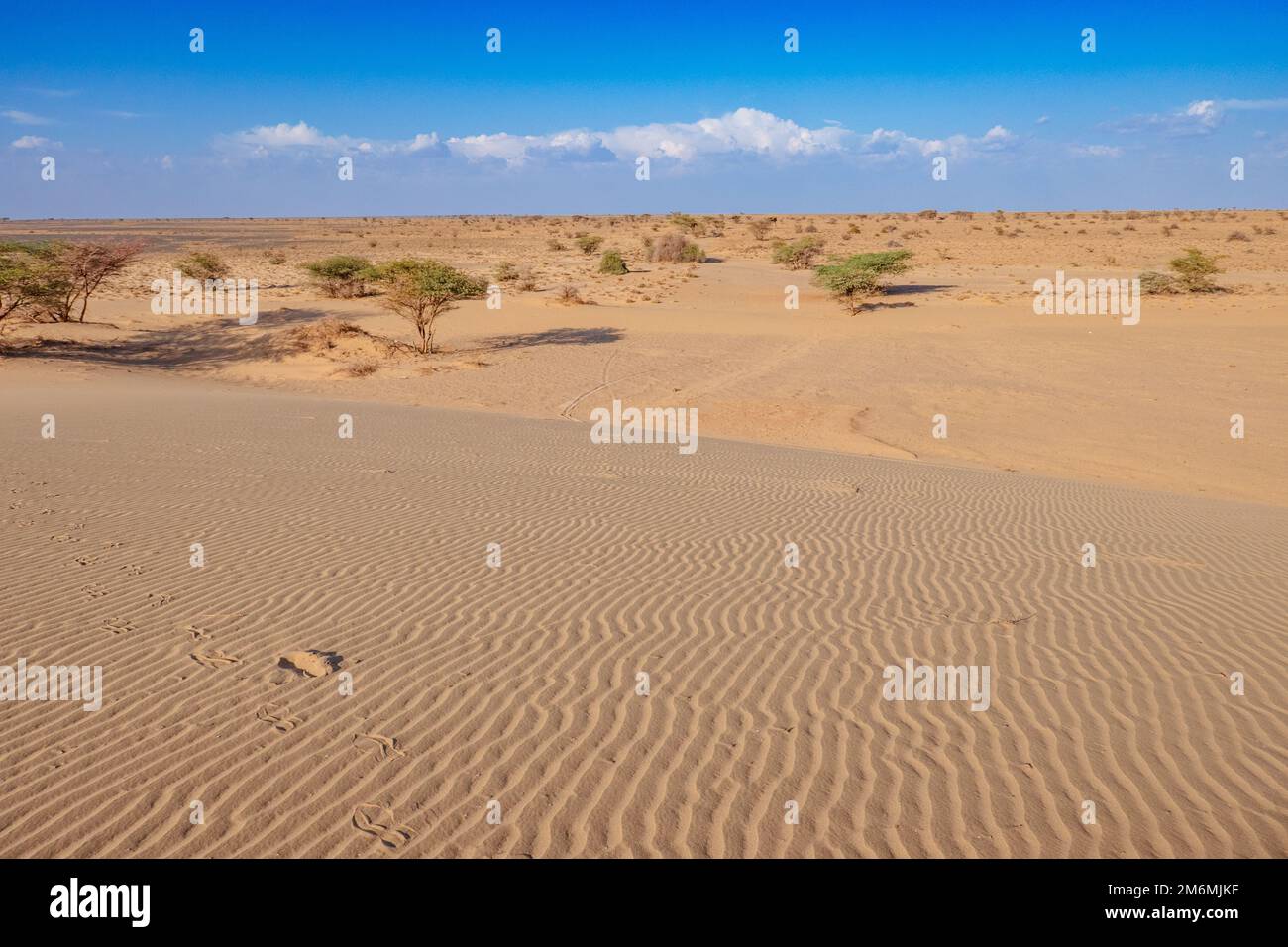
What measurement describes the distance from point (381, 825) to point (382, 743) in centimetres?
71

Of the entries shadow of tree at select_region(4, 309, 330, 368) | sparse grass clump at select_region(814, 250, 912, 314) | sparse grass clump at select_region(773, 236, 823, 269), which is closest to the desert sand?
shadow of tree at select_region(4, 309, 330, 368)

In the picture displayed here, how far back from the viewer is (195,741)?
431 centimetres

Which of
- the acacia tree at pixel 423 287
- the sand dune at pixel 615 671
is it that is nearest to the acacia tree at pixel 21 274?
the acacia tree at pixel 423 287

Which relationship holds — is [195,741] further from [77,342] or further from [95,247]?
[95,247]

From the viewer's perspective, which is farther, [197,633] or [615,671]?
[197,633]

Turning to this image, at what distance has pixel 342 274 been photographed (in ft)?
115

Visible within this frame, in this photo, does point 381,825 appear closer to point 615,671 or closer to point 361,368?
point 615,671

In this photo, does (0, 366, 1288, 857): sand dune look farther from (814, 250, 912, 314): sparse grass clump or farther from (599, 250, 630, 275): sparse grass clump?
(599, 250, 630, 275): sparse grass clump

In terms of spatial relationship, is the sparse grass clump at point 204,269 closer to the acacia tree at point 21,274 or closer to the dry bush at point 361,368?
the acacia tree at point 21,274

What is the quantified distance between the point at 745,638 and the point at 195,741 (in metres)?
3.31

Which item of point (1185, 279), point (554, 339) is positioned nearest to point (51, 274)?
point (554, 339)

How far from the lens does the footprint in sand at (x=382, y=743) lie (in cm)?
429

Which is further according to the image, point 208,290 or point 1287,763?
point 208,290

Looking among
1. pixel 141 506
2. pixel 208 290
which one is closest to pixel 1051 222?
pixel 208 290
